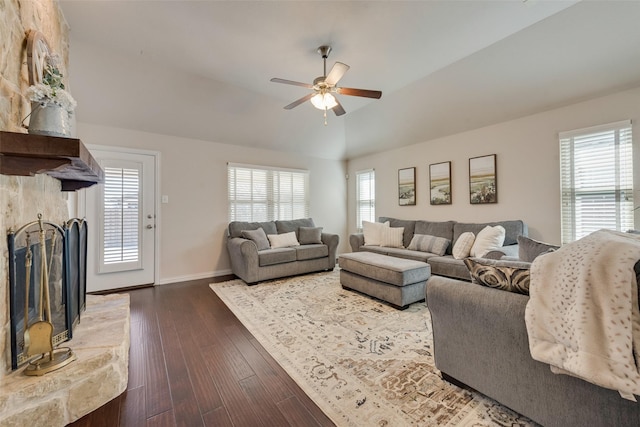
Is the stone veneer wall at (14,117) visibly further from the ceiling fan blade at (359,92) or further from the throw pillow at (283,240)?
the throw pillow at (283,240)

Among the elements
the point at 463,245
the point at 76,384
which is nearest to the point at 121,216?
the point at 76,384

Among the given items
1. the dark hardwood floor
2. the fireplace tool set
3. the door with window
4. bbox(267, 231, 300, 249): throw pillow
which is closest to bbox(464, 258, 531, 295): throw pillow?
the dark hardwood floor

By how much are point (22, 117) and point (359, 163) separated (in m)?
5.39

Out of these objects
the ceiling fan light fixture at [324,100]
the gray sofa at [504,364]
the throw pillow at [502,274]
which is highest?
the ceiling fan light fixture at [324,100]

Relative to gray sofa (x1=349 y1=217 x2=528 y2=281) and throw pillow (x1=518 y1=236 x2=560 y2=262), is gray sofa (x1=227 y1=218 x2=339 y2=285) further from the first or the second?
throw pillow (x1=518 y1=236 x2=560 y2=262)

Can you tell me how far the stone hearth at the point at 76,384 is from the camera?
1.29 m

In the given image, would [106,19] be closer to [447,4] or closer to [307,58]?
[307,58]

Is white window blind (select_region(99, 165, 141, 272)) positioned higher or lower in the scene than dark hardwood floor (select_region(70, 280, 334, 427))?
higher

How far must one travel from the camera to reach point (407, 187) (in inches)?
201

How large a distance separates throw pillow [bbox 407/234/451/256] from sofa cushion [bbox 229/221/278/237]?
8.11 ft

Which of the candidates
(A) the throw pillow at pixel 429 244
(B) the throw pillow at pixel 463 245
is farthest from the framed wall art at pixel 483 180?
(A) the throw pillow at pixel 429 244

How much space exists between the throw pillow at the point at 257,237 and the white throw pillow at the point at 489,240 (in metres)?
3.08

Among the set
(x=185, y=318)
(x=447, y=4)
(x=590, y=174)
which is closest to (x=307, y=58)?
A: (x=447, y=4)

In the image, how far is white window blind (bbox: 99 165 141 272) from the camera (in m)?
3.68
